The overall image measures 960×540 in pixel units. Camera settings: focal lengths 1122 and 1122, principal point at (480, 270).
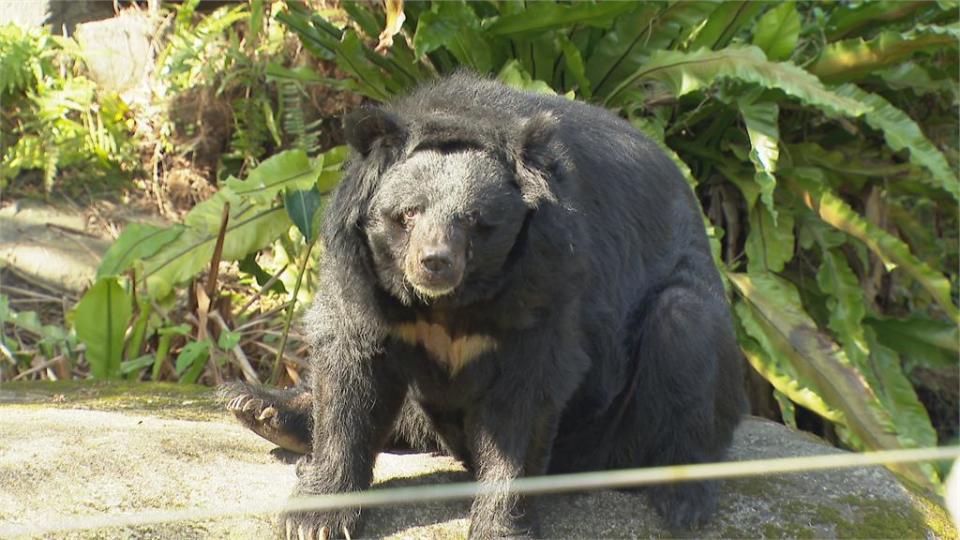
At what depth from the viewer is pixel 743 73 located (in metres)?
5.83

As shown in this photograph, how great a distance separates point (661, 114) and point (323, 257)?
11.1 ft

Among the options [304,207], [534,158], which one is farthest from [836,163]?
[534,158]

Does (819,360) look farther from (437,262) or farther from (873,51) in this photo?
(437,262)

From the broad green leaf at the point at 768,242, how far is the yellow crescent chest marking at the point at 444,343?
3171 mm

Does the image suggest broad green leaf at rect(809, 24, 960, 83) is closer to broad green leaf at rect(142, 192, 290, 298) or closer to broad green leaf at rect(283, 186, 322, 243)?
broad green leaf at rect(283, 186, 322, 243)

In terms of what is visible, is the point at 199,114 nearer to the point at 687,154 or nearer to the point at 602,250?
the point at 687,154

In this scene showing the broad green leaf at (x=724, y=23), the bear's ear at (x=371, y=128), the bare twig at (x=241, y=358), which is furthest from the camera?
the broad green leaf at (x=724, y=23)

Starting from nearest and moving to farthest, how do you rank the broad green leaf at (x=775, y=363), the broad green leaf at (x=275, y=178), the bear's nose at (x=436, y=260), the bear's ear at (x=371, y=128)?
the bear's nose at (x=436, y=260)
the bear's ear at (x=371, y=128)
the broad green leaf at (x=775, y=363)
the broad green leaf at (x=275, y=178)

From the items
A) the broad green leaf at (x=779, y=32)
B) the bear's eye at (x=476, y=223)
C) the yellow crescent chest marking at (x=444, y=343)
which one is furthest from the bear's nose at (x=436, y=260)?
the broad green leaf at (x=779, y=32)

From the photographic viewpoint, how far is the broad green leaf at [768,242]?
245 inches

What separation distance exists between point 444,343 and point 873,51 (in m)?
4.07

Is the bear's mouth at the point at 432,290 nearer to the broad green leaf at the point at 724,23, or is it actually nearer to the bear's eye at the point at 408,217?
the bear's eye at the point at 408,217

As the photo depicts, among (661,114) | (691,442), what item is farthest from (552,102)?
(661,114)

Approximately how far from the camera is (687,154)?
6.74 m
